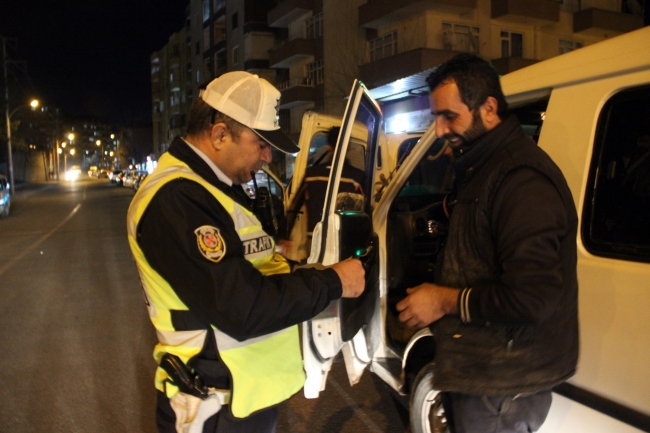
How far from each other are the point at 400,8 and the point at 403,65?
2.56 metres

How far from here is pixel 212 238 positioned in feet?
4.98

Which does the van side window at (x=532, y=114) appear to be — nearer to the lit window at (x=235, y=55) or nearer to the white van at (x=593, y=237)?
the white van at (x=593, y=237)

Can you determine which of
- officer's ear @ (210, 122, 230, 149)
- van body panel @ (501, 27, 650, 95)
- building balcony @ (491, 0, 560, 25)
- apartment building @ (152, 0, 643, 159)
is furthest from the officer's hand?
→ building balcony @ (491, 0, 560, 25)

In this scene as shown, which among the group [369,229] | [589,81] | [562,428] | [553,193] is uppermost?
[589,81]

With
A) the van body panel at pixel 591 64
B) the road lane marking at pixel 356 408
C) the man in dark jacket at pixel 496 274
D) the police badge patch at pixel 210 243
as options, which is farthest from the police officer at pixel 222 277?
the road lane marking at pixel 356 408

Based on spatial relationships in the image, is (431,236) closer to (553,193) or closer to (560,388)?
(560,388)

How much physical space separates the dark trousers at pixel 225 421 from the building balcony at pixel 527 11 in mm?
22405

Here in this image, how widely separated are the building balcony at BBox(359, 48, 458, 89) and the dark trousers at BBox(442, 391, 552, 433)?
17.2m

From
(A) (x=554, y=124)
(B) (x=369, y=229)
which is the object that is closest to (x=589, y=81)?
(A) (x=554, y=124)

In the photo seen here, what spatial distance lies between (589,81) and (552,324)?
1.06 metres

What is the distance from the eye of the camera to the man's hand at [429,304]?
173 cm

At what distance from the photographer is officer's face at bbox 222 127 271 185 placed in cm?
176

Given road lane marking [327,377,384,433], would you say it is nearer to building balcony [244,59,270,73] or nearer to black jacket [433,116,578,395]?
black jacket [433,116,578,395]

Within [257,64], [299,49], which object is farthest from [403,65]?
[257,64]
